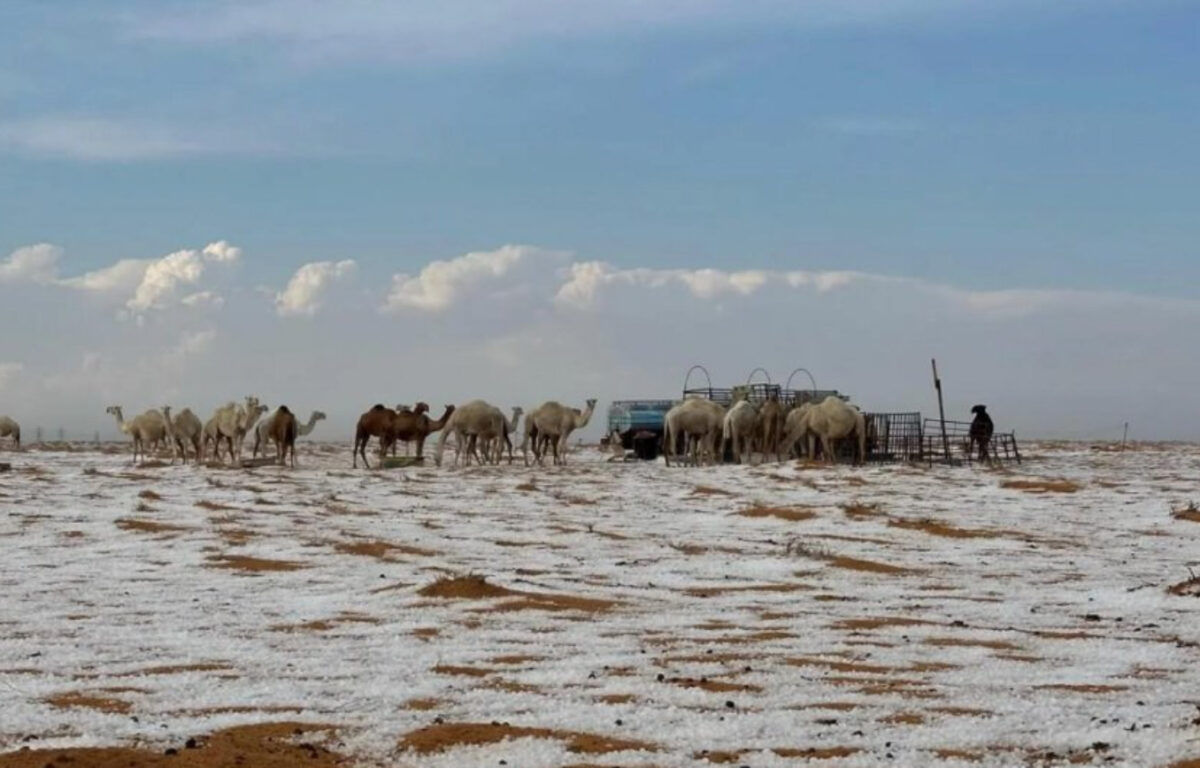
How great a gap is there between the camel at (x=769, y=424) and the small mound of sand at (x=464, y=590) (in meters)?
31.5

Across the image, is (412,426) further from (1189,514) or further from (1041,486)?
(1189,514)

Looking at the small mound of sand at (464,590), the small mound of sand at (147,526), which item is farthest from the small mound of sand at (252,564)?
the small mound of sand at (147,526)

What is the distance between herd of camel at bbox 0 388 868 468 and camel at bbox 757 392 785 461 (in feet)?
0.10

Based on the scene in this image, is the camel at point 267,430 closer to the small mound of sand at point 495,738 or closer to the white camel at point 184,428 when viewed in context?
the white camel at point 184,428

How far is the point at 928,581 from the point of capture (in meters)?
14.0

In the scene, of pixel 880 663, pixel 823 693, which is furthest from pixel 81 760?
pixel 880 663

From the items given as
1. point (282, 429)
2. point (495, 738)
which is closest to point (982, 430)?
point (282, 429)

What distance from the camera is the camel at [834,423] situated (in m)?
41.9

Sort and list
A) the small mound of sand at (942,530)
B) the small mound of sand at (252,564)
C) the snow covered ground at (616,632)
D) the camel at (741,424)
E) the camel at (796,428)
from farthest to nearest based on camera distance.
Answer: the camel at (796,428), the camel at (741,424), the small mound of sand at (942,530), the small mound of sand at (252,564), the snow covered ground at (616,632)

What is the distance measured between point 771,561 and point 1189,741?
9010 mm

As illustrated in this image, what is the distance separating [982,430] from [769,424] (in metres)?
6.69

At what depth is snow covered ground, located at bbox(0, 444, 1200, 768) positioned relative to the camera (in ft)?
22.7

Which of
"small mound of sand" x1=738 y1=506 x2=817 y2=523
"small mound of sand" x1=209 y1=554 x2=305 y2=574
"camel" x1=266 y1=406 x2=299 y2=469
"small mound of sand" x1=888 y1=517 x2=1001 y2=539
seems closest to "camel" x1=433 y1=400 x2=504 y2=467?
"camel" x1=266 y1=406 x2=299 y2=469

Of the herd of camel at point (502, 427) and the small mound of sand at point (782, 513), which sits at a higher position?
the herd of camel at point (502, 427)
